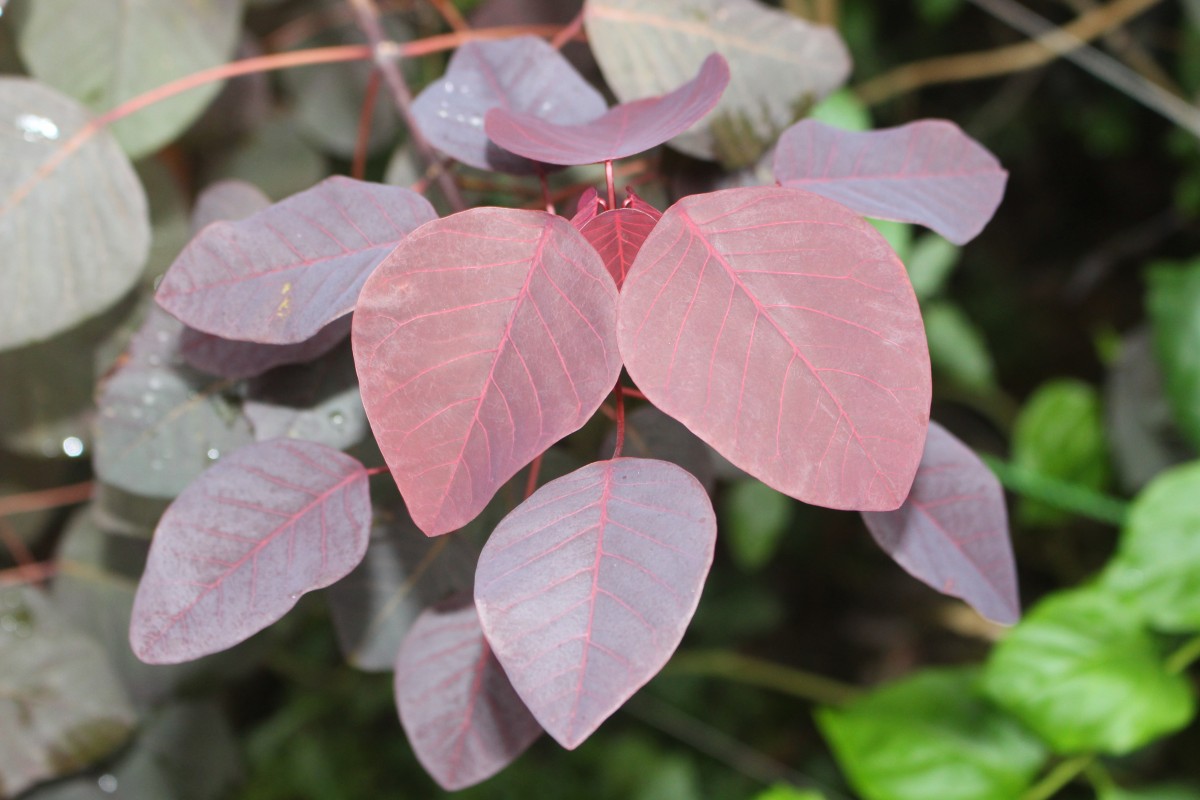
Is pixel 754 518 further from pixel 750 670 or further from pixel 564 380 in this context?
pixel 564 380

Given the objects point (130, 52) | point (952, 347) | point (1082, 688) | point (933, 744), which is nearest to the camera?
point (130, 52)

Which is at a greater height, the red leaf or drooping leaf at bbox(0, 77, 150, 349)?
the red leaf

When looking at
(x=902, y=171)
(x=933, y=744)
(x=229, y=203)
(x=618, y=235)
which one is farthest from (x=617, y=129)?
(x=933, y=744)

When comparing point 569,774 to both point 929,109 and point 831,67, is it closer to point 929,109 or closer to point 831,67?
point 831,67

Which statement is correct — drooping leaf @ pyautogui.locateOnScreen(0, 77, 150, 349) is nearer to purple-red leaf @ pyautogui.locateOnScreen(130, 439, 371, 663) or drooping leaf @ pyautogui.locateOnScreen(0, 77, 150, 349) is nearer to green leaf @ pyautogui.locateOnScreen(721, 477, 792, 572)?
purple-red leaf @ pyautogui.locateOnScreen(130, 439, 371, 663)

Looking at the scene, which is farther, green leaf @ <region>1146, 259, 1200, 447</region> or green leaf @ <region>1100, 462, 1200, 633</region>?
green leaf @ <region>1146, 259, 1200, 447</region>

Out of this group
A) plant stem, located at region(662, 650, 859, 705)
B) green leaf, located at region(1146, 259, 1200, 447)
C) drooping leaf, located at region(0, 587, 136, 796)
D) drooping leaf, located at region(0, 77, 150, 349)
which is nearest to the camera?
drooping leaf, located at region(0, 77, 150, 349)

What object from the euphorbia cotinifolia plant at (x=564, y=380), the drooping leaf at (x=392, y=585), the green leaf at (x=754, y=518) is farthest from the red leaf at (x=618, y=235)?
the green leaf at (x=754, y=518)

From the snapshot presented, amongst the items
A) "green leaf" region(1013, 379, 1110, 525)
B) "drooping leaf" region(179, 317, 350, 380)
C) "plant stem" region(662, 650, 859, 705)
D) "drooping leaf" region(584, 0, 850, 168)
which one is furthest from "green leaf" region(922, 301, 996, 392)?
"drooping leaf" region(179, 317, 350, 380)
